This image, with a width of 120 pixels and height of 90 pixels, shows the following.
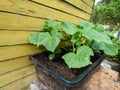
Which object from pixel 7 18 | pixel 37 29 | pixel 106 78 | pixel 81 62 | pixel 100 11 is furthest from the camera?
pixel 100 11

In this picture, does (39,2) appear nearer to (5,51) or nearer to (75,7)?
(5,51)

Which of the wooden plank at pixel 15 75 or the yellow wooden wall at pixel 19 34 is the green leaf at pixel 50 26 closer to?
the yellow wooden wall at pixel 19 34

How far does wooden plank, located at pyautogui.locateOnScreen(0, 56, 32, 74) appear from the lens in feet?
3.85

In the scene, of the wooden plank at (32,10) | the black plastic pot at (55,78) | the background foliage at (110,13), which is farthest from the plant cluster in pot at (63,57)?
the background foliage at (110,13)

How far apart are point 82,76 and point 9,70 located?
0.61 meters

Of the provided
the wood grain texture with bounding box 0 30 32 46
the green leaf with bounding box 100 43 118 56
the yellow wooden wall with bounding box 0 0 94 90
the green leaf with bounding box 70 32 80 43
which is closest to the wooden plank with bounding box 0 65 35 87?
the yellow wooden wall with bounding box 0 0 94 90

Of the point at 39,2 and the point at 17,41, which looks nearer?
the point at 17,41

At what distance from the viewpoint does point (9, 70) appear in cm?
124

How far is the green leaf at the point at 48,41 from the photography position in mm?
1296

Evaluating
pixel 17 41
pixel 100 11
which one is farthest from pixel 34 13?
pixel 100 11

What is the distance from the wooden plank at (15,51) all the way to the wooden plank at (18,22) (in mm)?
163

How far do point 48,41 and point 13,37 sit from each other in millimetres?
300

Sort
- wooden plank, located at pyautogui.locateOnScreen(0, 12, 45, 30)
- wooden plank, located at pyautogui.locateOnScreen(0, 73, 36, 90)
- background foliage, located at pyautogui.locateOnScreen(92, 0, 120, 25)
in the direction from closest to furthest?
wooden plank, located at pyautogui.locateOnScreen(0, 12, 45, 30), wooden plank, located at pyautogui.locateOnScreen(0, 73, 36, 90), background foliage, located at pyautogui.locateOnScreen(92, 0, 120, 25)

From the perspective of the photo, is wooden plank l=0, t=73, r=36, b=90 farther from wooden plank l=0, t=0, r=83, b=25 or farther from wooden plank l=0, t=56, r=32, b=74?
wooden plank l=0, t=0, r=83, b=25
